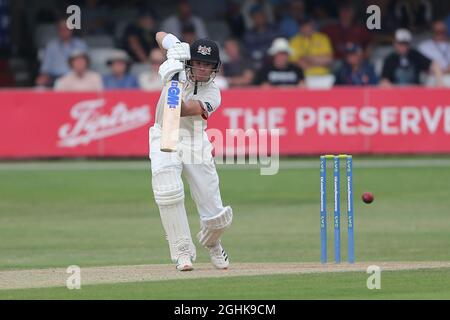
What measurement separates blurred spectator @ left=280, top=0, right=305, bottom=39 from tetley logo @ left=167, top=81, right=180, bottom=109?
14.3 meters

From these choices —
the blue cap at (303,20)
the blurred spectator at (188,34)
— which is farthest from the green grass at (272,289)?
the blue cap at (303,20)

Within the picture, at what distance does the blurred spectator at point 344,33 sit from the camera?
25.2 m

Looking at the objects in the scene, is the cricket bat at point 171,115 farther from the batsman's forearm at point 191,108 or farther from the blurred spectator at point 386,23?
the blurred spectator at point 386,23

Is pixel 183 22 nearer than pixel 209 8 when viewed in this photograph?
Yes

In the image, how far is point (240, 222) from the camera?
16453 mm

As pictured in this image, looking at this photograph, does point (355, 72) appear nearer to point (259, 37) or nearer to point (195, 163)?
point (259, 37)

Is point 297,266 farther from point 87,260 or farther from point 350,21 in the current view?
point 350,21

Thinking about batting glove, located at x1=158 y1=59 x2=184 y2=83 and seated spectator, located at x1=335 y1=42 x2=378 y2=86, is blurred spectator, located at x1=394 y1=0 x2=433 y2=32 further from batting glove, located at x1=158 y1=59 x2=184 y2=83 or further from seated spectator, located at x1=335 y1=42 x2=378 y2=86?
batting glove, located at x1=158 y1=59 x2=184 y2=83

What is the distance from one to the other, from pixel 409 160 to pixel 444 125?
0.85 metres

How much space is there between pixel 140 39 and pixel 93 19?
1659 mm

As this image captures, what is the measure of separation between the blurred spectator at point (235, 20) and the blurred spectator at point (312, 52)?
1759 mm

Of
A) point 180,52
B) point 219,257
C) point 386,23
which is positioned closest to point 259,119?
point 386,23

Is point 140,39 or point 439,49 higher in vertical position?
point 140,39
